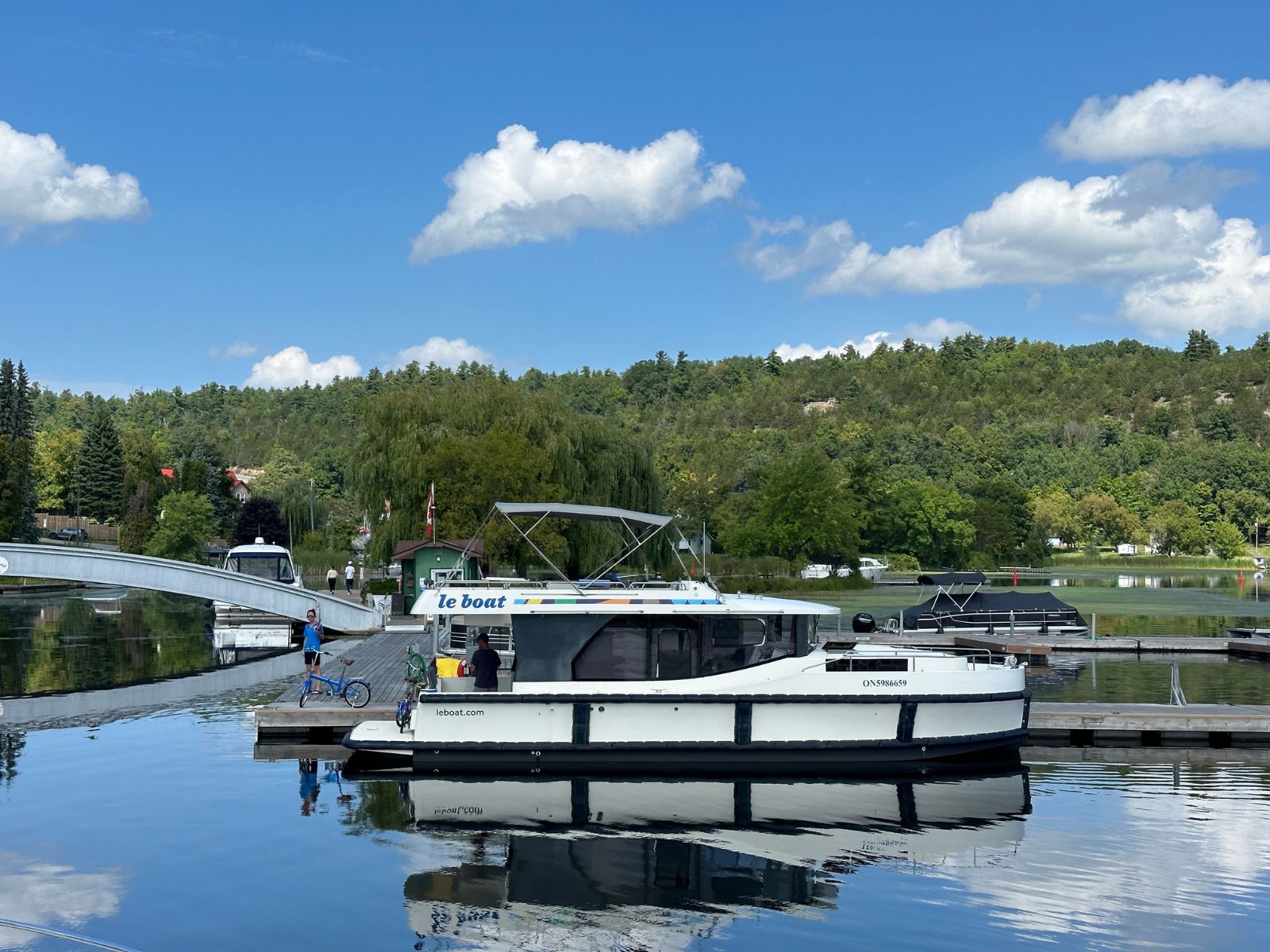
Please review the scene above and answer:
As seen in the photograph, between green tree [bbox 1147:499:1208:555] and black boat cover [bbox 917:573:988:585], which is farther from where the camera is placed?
green tree [bbox 1147:499:1208:555]

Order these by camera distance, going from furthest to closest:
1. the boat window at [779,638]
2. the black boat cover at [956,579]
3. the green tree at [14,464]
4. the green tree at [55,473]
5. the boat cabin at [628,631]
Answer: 1. the green tree at [55,473]
2. the green tree at [14,464]
3. the black boat cover at [956,579]
4. the boat window at [779,638]
5. the boat cabin at [628,631]

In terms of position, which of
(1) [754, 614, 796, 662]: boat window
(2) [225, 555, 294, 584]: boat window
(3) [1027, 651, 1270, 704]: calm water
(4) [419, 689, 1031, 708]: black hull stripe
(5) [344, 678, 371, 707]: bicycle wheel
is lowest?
(3) [1027, 651, 1270, 704]: calm water

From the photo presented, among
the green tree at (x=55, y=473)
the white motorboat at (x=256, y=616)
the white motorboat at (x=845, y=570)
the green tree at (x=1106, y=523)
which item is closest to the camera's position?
the white motorboat at (x=256, y=616)

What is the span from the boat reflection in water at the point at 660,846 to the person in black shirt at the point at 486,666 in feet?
5.60

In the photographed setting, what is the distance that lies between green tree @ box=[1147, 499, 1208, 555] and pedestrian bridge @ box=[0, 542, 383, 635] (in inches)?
4508

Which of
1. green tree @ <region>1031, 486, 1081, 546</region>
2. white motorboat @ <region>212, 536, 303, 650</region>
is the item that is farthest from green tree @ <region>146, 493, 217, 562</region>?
green tree @ <region>1031, 486, 1081, 546</region>

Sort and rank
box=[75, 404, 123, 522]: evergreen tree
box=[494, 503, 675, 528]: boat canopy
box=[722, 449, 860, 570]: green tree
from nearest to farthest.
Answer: box=[494, 503, 675, 528]: boat canopy
box=[722, 449, 860, 570]: green tree
box=[75, 404, 123, 522]: evergreen tree

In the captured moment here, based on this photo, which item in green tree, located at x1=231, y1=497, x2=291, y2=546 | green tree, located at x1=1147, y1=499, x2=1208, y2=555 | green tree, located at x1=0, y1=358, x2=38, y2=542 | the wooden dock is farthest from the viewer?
green tree, located at x1=1147, y1=499, x2=1208, y2=555

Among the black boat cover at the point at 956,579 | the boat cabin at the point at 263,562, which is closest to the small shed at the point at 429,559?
the boat cabin at the point at 263,562

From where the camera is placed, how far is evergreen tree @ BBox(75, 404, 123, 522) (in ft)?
364

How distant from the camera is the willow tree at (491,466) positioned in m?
46.8

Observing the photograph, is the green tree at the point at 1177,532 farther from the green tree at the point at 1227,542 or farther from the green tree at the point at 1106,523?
the green tree at the point at 1106,523

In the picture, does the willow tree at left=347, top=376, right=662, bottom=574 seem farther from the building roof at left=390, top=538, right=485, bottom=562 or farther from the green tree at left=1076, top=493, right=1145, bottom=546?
the green tree at left=1076, top=493, right=1145, bottom=546

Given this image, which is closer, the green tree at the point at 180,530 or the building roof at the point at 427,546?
the building roof at the point at 427,546
